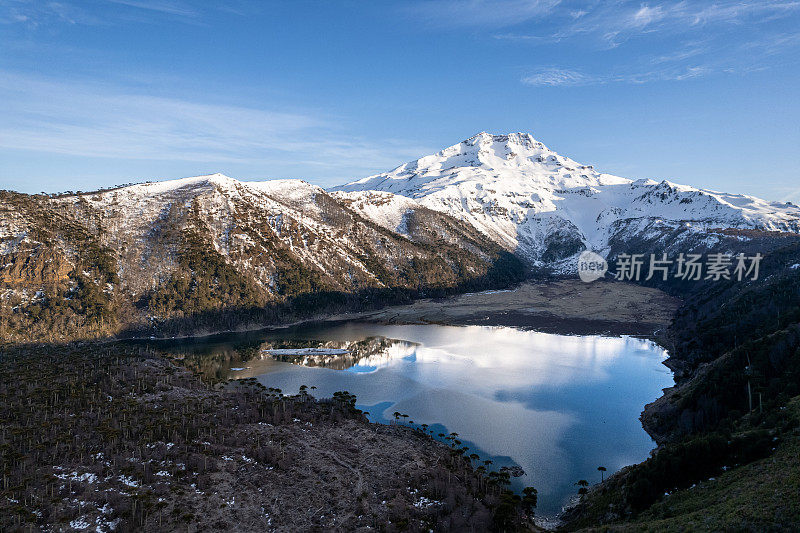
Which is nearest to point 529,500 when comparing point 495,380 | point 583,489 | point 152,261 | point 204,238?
point 583,489

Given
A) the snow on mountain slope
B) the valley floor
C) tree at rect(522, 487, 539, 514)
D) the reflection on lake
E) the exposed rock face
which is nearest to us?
tree at rect(522, 487, 539, 514)

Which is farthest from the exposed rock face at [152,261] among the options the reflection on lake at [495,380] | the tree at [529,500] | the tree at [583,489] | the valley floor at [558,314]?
the tree at [583,489]

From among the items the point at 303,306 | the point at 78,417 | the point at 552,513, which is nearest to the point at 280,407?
the point at 78,417

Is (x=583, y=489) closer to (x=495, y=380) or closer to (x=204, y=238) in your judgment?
(x=495, y=380)

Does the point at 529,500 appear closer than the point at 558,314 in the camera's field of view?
Yes

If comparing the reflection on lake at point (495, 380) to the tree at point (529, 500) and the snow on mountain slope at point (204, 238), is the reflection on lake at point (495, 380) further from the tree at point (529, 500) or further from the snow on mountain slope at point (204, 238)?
the snow on mountain slope at point (204, 238)

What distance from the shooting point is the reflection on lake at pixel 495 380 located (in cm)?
5506

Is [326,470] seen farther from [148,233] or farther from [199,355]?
[148,233]

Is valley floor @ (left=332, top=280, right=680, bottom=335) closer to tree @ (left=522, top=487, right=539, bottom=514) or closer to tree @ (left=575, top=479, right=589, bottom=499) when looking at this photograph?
tree @ (left=575, top=479, right=589, bottom=499)

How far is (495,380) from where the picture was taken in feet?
278

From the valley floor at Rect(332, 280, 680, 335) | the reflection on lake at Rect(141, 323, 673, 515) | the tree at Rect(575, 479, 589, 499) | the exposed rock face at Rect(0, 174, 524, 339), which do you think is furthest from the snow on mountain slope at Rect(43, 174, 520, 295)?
the tree at Rect(575, 479, 589, 499)

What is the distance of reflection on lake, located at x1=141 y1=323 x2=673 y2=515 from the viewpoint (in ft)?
181

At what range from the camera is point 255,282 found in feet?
545

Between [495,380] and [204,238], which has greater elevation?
[204,238]
